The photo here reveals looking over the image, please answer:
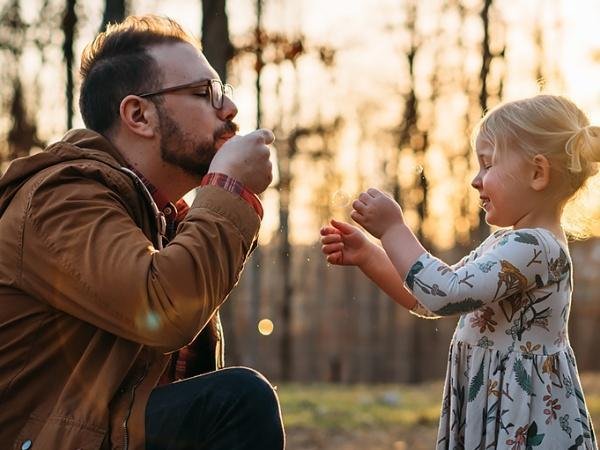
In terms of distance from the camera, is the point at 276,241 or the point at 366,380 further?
the point at 366,380

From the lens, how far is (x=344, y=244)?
10.3ft

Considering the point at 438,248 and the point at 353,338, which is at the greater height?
the point at 438,248

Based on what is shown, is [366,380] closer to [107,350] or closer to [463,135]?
[463,135]

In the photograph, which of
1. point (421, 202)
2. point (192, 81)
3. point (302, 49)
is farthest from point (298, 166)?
point (192, 81)

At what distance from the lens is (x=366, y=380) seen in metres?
19.7

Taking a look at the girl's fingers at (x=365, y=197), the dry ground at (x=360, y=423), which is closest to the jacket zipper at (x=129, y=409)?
the girl's fingers at (x=365, y=197)

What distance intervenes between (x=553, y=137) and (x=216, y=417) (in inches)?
49.6

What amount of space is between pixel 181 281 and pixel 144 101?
84cm

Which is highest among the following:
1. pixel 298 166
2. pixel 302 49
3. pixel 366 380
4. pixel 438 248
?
pixel 302 49

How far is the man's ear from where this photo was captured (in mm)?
2996

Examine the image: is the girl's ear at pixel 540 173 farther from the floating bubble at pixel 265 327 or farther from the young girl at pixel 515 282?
the floating bubble at pixel 265 327

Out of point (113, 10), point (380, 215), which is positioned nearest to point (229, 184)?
point (380, 215)

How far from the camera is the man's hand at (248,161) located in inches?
104

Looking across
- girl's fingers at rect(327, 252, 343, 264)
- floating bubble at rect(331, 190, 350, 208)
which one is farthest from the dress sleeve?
floating bubble at rect(331, 190, 350, 208)
